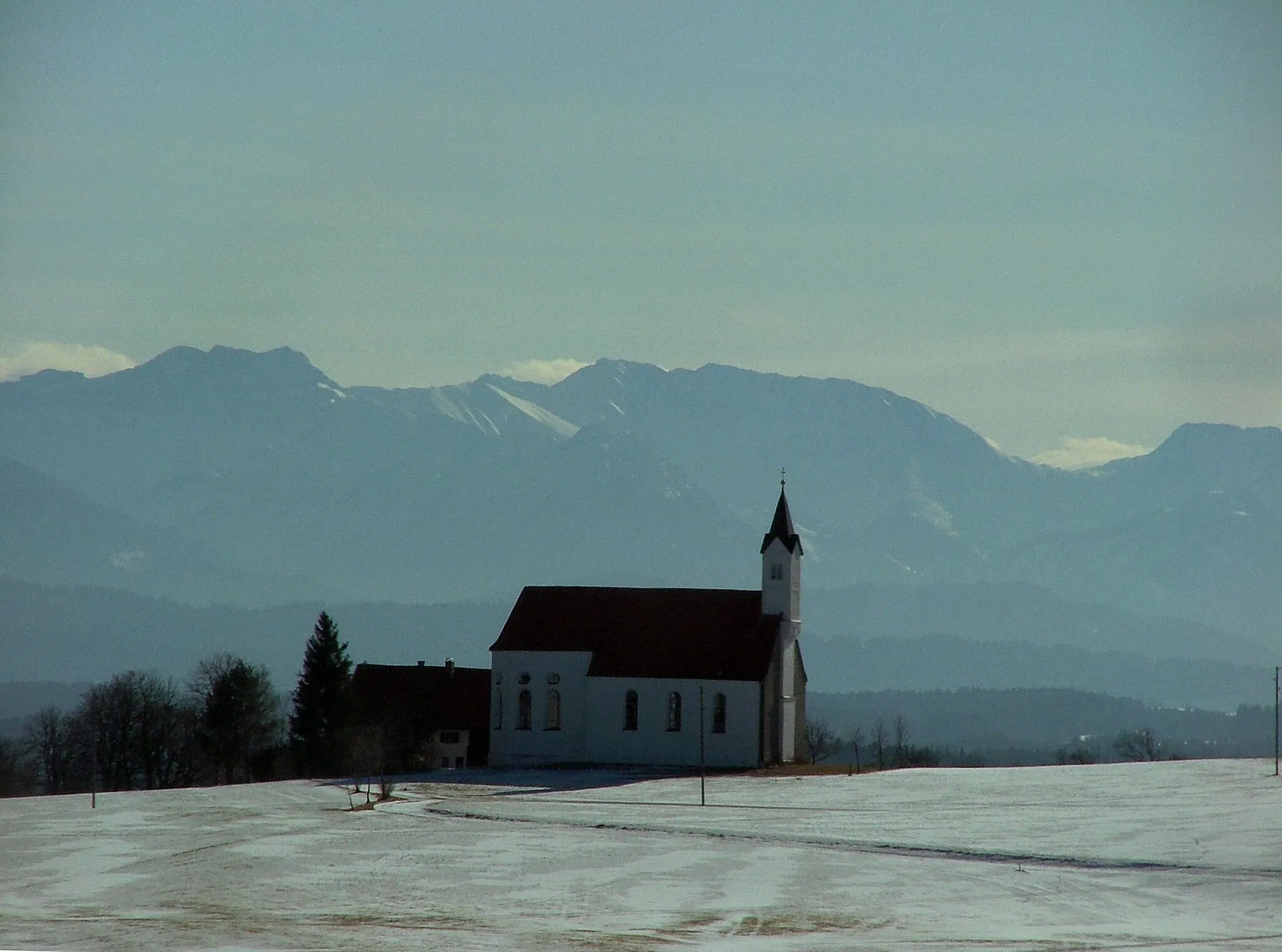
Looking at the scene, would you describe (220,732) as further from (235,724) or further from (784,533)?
(784,533)

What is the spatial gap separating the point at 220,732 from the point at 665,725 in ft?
94.8

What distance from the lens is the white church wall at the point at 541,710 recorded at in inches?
3979

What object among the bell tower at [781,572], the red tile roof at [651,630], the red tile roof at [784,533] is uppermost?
the red tile roof at [784,533]

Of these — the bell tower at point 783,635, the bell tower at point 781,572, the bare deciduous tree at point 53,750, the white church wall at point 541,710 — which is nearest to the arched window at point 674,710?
the white church wall at point 541,710

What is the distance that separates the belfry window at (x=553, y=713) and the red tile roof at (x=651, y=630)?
2612mm

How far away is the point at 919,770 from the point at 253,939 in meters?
65.4

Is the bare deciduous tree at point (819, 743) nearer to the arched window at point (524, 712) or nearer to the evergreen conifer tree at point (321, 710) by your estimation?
the arched window at point (524, 712)

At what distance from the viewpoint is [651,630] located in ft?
335

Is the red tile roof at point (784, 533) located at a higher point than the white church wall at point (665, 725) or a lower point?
higher

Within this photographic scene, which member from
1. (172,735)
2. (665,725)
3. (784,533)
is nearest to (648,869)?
(665,725)

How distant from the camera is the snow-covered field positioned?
41.1 metres

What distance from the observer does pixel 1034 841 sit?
60562mm

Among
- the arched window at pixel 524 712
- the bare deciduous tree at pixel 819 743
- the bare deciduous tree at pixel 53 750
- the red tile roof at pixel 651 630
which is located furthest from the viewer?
the bare deciduous tree at pixel 819 743

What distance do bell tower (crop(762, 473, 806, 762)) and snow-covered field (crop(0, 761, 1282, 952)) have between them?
53.2 feet
